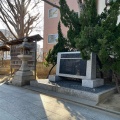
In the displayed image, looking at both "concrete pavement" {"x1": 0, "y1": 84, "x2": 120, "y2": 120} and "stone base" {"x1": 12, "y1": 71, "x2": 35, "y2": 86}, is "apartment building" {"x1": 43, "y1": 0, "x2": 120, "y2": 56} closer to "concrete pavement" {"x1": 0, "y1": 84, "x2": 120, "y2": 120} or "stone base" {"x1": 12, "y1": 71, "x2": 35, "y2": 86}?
"stone base" {"x1": 12, "y1": 71, "x2": 35, "y2": 86}

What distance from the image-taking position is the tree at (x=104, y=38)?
4.87 m

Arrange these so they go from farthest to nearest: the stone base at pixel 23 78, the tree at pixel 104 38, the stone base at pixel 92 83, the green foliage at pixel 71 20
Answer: the stone base at pixel 23 78, the green foliage at pixel 71 20, the stone base at pixel 92 83, the tree at pixel 104 38

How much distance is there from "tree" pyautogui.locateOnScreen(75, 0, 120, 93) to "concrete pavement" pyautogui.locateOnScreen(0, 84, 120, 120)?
5.74 feet

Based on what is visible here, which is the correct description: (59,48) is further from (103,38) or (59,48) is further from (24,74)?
(103,38)

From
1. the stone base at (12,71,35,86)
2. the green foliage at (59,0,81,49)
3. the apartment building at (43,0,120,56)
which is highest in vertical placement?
the apartment building at (43,0,120,56)

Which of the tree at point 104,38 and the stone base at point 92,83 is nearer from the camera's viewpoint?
the tree at point 104,38

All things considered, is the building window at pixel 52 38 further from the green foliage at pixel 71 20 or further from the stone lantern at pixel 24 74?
the green foliage at pixel 71 20

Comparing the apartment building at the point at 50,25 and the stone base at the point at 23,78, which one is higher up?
the apartment building at the point at 50,25

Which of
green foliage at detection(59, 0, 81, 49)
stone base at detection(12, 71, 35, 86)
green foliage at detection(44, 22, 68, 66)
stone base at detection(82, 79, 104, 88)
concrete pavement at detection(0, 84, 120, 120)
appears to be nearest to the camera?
concrete pavement at detection(0, 84, 120, 120)

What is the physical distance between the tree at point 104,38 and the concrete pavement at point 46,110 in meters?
1.75

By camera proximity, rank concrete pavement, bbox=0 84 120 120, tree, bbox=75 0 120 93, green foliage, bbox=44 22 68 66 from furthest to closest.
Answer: green foliage, bbox=44 22 68 66 → tree, bbox=75 0 120 93 → concrete pavement, bbox=0 84 120 120

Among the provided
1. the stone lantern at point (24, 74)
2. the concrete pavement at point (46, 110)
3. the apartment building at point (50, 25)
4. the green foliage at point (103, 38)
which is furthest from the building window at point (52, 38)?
the concrete pavement at point (46, 110)

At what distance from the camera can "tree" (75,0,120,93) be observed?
487 centimetres

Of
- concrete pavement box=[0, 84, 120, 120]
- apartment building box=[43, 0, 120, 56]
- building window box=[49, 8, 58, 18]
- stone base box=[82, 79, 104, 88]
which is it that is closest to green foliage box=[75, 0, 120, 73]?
stone base box=[82, 79, 104, 88]
